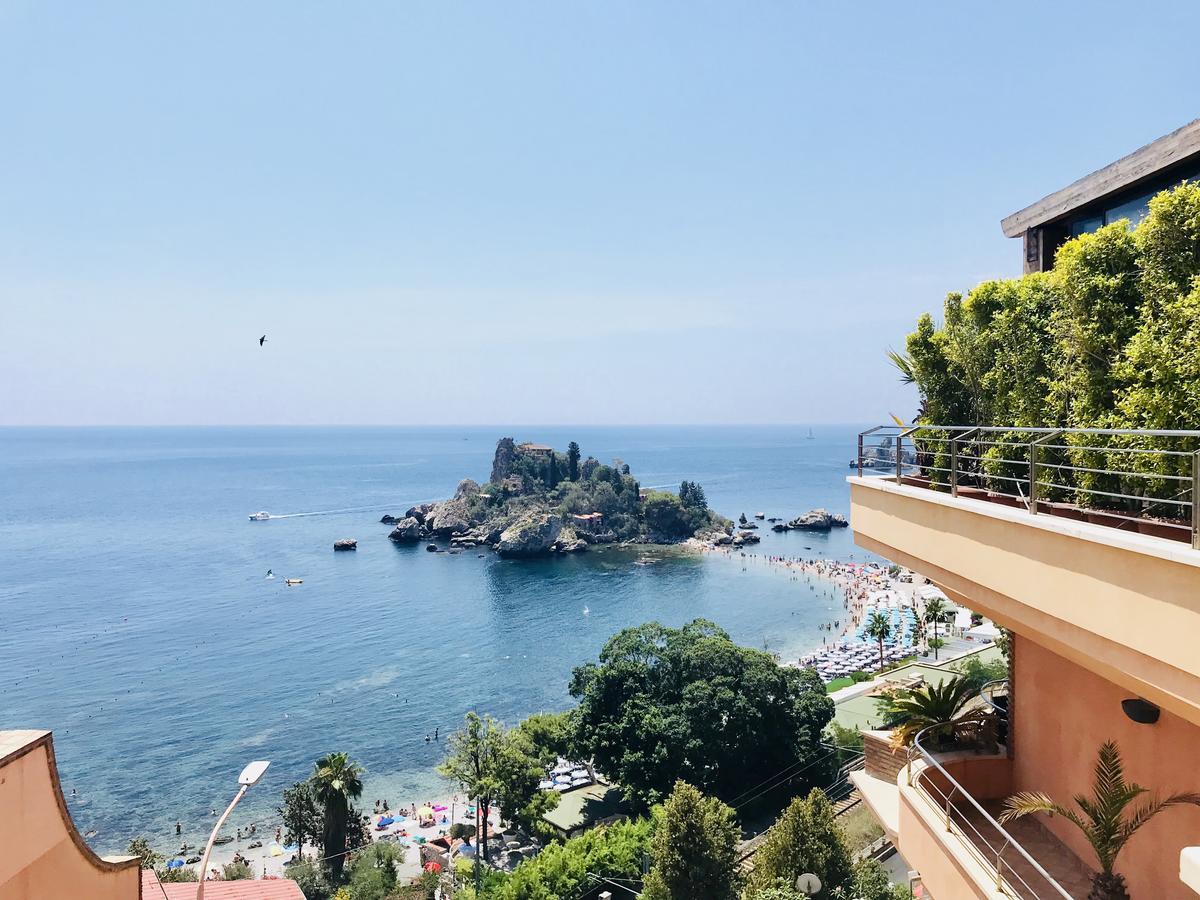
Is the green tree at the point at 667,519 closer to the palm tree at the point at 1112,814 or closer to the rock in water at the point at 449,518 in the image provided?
the rock in water at the point at 449,518

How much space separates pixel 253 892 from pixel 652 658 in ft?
73.6

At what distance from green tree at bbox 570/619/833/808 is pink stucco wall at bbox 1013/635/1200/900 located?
929 inches

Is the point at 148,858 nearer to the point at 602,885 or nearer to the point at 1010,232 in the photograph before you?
the point at 602,885

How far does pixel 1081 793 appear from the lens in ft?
17.0

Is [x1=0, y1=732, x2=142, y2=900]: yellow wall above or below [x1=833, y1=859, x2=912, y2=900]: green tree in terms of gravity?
above

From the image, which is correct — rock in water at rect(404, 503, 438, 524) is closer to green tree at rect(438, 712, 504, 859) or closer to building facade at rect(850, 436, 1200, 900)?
green tree at rect(438, 712, 504, 859)

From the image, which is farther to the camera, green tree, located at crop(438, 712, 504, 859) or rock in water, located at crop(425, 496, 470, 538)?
rock in water, located at crop(425, 496, 470, 538)

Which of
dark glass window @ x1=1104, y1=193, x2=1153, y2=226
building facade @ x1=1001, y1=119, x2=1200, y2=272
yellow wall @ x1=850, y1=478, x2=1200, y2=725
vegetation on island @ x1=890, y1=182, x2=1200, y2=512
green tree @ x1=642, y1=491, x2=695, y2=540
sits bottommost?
green tree @ x1=642, y1=491, x2=695, y2=540

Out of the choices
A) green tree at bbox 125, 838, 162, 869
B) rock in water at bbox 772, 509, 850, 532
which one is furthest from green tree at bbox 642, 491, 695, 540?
green tree at bbox 125, 838, 162, 869

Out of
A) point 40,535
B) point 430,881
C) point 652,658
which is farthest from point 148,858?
point 40,535

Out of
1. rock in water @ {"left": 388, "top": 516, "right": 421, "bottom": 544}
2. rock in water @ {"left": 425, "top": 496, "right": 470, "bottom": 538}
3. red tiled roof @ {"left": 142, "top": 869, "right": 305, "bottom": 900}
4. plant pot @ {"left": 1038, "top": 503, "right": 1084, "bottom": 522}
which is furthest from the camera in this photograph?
rock in water @ {"left": 425, "top": 496, "right": 470, "bottom": 538}

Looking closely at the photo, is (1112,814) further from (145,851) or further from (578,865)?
(145,851)

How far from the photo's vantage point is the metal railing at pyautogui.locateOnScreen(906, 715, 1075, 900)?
4.60m

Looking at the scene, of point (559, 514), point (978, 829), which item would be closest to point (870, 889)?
point (978, 829)
